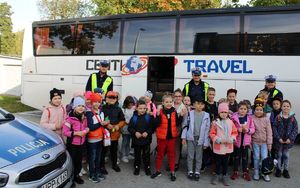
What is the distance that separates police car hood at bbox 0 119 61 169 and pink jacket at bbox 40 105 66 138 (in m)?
0.49

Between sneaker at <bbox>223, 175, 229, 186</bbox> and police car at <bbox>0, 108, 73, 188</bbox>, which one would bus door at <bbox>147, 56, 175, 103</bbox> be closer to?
sneaker at <bbox>223, 175, 229, 186</bbox>

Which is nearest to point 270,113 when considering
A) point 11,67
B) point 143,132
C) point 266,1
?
point 143,132

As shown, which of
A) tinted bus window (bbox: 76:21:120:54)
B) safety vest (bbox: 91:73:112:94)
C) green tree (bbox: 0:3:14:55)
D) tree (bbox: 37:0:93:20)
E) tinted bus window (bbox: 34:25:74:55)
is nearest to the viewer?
safety vest (bbox: 91:73:112:94)

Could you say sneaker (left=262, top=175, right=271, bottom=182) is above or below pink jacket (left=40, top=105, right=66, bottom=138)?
below

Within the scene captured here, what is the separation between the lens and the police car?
350 cm

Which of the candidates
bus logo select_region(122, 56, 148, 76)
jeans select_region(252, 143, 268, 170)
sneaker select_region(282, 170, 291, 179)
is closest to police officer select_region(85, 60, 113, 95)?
bus logo select_region(122, 56, 148, 76)

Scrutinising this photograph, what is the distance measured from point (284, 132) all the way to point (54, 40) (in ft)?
24.8

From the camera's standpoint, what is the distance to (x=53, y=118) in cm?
531

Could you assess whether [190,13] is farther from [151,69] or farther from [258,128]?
[258,128]

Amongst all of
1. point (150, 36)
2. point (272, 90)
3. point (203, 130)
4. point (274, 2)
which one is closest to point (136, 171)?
point (203, 130)

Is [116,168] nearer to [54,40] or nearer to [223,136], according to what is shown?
[223,136]

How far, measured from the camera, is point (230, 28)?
8.38 m

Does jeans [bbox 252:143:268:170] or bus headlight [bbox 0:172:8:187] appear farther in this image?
jeans [bbox 252:143:268:170]

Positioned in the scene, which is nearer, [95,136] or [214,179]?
[95,136]
